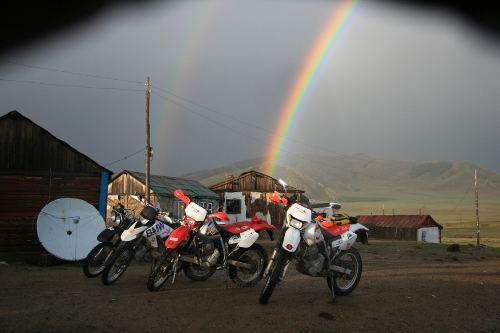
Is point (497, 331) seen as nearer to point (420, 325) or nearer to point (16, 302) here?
point (420, 325)

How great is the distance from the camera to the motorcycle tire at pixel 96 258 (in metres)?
10.7

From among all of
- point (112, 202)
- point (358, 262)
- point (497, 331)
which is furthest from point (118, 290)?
point (112, 202)

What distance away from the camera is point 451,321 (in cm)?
695

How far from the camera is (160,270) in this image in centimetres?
863

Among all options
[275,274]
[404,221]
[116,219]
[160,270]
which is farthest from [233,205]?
[275,274]

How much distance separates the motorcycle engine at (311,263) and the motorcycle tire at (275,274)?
488mm

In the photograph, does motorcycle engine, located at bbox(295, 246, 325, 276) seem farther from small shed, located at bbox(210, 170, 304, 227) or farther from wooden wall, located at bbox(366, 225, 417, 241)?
wooden wall, located at bbox(366, 225, 417, 241)

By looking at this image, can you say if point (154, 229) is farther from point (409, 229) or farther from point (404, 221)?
point (404, 221)

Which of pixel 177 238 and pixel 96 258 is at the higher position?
pixel 177 238

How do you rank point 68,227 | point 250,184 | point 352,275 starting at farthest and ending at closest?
point 250,184 < point 68,227 < point 352,275

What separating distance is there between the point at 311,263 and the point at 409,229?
54.2m

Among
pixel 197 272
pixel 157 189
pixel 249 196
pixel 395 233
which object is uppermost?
pixel 157 189

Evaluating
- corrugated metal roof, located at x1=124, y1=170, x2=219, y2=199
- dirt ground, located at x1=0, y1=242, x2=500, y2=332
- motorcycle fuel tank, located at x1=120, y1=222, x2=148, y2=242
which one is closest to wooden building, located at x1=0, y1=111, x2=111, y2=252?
dirt ground, located at x1=0, y1=242, x2=500, y2=332

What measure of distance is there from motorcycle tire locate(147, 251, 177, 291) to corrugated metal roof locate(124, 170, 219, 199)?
26.5 metres
